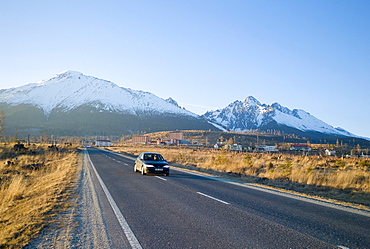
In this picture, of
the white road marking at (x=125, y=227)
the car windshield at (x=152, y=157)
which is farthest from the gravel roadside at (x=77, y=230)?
the car windshield at (x=152, y=157)

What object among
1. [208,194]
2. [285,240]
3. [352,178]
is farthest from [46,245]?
[352,178]

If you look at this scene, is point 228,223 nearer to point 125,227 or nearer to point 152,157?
point 125,227

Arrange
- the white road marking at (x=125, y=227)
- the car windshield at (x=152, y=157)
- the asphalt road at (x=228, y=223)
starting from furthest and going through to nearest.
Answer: the car windshield at (x=152, y=157)
the asphalt road at (x=228, y=223)
the white road marking at (x=125, y=227)

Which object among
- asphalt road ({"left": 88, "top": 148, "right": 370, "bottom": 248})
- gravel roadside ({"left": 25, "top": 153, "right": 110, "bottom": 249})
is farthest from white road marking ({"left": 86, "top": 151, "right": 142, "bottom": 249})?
gravel roadside ({"left": 25, "top": 153, "right": 110, "bottom": 249})

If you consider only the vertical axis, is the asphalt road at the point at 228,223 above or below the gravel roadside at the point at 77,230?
above

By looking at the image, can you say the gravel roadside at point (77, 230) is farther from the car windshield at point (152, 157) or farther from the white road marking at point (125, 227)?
the car windshield at point (152, 157)

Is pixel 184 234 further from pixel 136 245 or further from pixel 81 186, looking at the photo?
pixel 81 186

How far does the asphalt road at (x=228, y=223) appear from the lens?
225 inches

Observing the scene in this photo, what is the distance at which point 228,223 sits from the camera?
7047 millimetres

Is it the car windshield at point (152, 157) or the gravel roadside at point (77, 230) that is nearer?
the gravel roadside at point (77, 230)

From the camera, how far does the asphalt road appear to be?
225 inches

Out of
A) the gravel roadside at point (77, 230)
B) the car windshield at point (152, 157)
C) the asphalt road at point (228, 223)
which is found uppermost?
the car windshield at point (152, 157)

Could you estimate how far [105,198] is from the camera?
414 inches

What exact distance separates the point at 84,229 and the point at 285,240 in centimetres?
433
